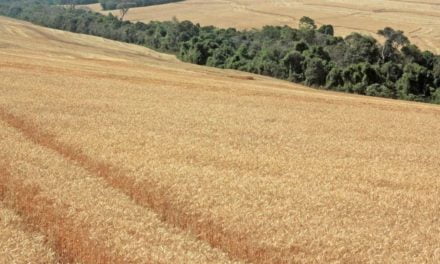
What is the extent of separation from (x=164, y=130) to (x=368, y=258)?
457 inches

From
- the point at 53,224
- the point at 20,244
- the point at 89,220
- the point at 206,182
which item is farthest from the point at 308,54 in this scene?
the point at 20,244

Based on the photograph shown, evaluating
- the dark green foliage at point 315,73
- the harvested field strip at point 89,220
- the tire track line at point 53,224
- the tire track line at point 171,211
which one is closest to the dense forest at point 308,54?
the dark green foliage at point 315,73

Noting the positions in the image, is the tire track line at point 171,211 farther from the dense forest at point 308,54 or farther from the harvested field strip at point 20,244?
the dense forest at point 308,54

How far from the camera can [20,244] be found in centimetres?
1014

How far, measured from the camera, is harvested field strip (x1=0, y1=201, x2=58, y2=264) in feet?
31.6

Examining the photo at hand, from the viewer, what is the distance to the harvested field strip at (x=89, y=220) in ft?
33.2

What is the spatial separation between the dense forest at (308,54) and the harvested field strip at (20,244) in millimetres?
58425

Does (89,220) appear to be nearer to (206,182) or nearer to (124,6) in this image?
(206,182)

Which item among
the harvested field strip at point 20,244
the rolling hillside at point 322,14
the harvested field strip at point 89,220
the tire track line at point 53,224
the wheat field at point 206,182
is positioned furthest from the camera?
the rolling hillside at point 322,14

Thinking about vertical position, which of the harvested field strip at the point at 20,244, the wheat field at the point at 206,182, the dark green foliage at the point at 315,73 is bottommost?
the dark green foliage at the point at 315,73

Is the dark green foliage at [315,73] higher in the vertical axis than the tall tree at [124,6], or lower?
lower

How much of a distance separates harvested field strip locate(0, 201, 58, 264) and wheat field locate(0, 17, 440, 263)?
0.10 ft

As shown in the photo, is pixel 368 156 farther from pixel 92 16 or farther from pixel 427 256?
pixel 92 16

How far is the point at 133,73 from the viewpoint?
39.6 metres
